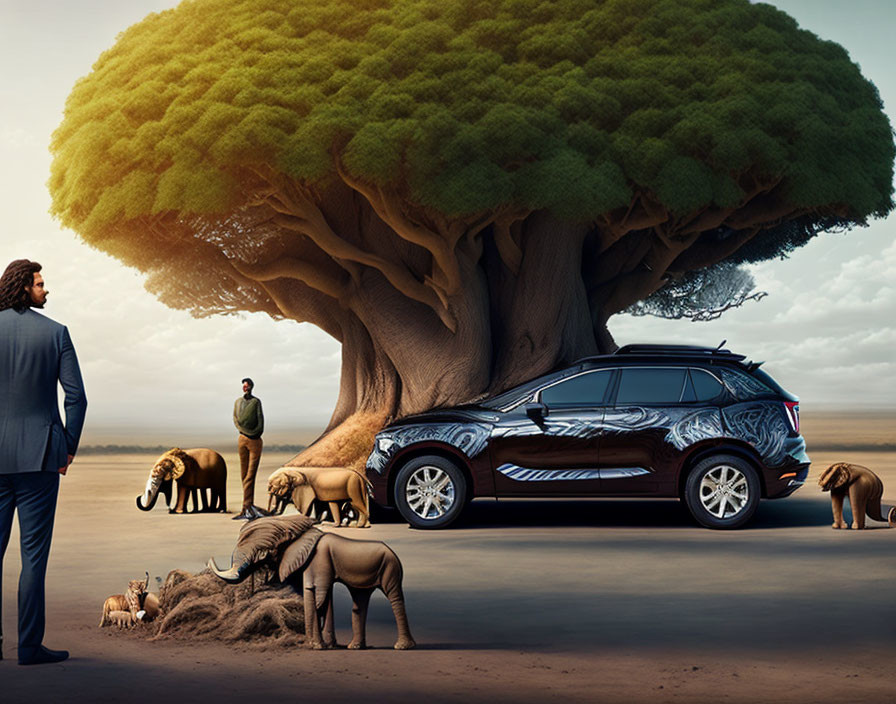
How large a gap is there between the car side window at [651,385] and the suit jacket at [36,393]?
924 centimetres

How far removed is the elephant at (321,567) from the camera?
760 centimetres

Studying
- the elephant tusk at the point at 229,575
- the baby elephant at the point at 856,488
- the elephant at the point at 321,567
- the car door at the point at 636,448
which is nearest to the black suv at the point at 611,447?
the car door at the point at 636,448

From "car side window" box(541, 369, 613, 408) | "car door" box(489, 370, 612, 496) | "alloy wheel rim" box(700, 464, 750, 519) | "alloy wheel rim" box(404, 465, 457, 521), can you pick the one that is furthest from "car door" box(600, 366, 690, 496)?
"alloy wheel rim" box(404, 465, 457, 521)

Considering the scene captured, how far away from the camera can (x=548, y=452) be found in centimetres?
1546

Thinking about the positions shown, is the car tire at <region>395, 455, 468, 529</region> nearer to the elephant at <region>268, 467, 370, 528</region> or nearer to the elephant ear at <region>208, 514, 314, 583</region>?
the elephant at <region>268, 467, 370, 528</region>

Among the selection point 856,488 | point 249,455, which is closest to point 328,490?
point 249,455

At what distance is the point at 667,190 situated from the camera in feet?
71.1

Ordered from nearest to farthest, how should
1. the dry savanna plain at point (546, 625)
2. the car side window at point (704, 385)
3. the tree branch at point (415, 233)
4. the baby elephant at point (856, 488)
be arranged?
1. the dry savanna plain at point (546, 625)
2. the baby elephant at point (856, 488)
3. the car side window at point (704, 385)
4. the tree branch at point (415, 233)

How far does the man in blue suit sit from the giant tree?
13554 millimetres

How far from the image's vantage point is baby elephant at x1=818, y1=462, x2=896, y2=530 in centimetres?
1504

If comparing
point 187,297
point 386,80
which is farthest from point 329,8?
point 187,297

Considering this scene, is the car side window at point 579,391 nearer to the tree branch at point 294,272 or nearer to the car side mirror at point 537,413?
the car side mirror at point 537,413

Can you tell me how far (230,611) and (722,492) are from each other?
342 inches

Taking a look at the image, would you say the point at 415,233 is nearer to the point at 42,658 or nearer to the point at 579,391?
the point at 579,391
